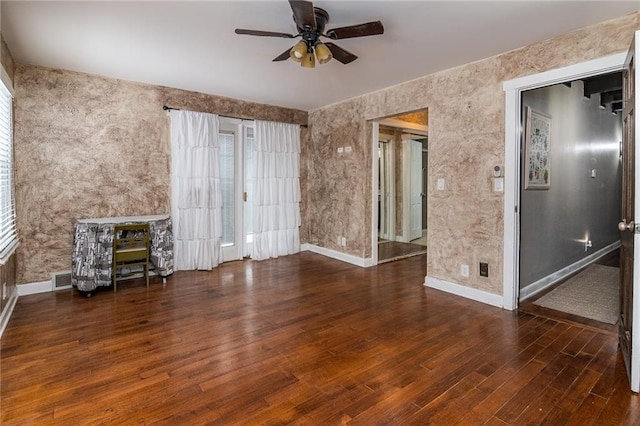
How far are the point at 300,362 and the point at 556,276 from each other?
3.52 meters

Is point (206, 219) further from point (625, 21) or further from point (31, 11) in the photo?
point (625, 21)

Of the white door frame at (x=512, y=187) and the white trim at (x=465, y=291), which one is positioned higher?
the white door frame at (x=512, y=187)

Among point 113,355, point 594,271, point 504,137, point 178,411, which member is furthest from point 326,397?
point 594,271

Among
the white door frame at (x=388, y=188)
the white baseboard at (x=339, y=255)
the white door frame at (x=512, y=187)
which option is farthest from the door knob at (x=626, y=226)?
the white door frame at (x=388, y=188)

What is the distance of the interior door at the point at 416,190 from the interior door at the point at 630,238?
4816mm

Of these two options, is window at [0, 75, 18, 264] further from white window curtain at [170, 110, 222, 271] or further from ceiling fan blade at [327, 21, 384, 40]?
ceiling fan blade at [327, 21, 384, 40]

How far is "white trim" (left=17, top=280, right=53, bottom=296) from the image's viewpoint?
12.1 feet

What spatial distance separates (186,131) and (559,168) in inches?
187

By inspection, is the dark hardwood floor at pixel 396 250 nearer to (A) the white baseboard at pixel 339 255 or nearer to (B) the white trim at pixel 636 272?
(A) the white baseboard at pixel 339 255

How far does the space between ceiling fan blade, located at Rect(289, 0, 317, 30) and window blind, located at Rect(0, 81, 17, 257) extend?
2.67 m

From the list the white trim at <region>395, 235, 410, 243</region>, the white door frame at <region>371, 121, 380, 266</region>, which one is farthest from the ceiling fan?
the white trim at <region>395, 235, 410, 243</region>

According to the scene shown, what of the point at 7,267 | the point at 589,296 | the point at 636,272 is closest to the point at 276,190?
the point at 7,267

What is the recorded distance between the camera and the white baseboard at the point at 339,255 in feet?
16.6

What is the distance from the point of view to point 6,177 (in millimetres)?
3221
